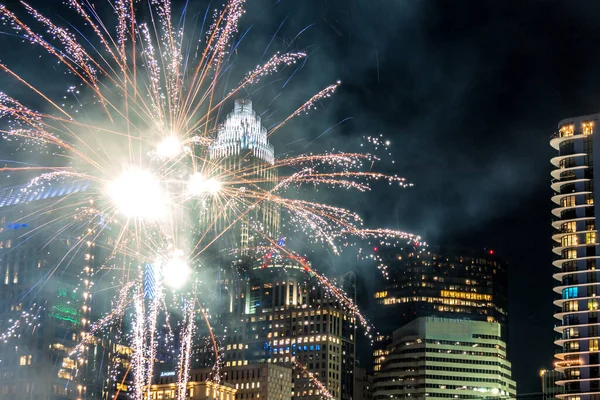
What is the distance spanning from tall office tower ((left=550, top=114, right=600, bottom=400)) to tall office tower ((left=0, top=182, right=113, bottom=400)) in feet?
234

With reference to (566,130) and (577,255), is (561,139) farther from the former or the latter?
(577,255)

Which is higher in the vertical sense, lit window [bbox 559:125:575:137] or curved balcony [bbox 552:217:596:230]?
lit window [bbox 559:125:575:137]

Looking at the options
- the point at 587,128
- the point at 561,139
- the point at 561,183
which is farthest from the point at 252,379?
the point at 587,128

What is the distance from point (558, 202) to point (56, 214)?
88.5 metres

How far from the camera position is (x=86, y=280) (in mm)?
151750

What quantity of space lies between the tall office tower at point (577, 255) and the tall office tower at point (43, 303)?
71435 millimetres

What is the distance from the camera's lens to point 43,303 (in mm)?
146125

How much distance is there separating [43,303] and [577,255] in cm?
8635

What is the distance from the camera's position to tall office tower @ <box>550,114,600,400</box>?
10594 cm

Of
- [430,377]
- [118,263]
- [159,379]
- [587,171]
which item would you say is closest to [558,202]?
[587,171]

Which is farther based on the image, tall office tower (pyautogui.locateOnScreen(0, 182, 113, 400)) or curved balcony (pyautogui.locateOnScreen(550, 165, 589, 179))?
tall office tower (pyautogui.locateOnScreen(0, 182, 113, 400))

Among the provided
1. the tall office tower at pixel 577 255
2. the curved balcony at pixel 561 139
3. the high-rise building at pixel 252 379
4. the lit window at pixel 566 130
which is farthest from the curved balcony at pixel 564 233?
the high-rise building at pixel 252 379

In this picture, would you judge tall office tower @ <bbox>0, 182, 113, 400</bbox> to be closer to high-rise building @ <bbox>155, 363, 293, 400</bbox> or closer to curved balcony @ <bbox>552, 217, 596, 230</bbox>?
high-rise building @ <bbox>155, 363, 293, 400</bbox>

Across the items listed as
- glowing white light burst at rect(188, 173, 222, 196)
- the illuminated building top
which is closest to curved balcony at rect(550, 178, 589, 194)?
glowing white light burst at rect(188, 173, 222, 196)
